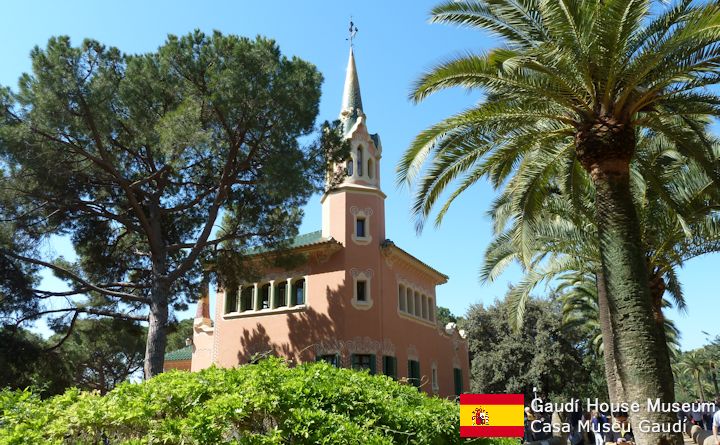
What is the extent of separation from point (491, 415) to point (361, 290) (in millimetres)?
16595

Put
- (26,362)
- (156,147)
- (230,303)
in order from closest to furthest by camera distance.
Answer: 1. (156,147)
2. (26,362)
3. (230,303)

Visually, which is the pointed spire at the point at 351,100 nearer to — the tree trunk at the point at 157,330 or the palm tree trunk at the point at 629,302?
the tree trunk at the point at 157,330

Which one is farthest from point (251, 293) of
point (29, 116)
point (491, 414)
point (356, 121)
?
point (491, 414)

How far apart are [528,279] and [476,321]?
2023 centimetres

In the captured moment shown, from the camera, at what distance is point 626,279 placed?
7777mm

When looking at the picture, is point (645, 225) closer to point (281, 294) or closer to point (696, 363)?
point (281, 294)

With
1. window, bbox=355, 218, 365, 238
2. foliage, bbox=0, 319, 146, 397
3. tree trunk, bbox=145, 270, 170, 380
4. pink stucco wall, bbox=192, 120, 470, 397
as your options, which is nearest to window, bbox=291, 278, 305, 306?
pink stucco wall, bbox=192, 120, 470, 397

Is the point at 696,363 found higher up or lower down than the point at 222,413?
higher up

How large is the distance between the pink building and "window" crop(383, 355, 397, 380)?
1.5 inches

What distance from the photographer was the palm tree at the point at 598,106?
25.1 ft

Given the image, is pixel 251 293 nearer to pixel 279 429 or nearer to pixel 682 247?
pixel 682 247

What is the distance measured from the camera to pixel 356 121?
2508 cm

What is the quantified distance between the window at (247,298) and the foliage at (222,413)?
62.3 feet

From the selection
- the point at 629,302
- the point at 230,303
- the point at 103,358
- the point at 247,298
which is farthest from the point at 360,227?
the point at 103,358
